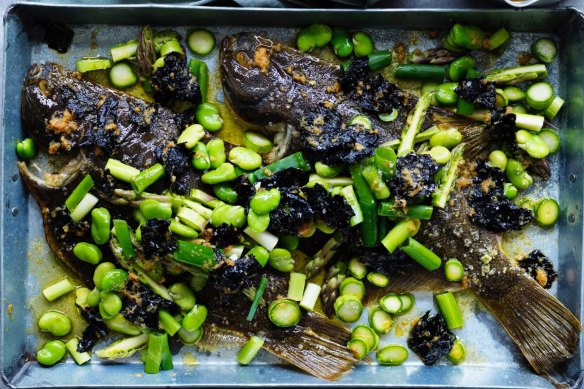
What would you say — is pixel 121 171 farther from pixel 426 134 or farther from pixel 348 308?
pixel 426 134

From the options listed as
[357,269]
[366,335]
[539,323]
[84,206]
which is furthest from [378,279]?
[84,206]

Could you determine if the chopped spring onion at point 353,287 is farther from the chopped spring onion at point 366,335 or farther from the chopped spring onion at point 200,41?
the chopped spring onion at point 200,41

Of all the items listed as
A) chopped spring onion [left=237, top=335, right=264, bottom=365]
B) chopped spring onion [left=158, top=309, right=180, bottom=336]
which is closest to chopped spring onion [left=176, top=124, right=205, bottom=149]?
chopped spring onion [left=158, top=309, right=180, bottom=336]

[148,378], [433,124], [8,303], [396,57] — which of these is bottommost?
[148,378]

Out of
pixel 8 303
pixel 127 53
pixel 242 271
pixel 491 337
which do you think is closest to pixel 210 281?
pixel 242 271

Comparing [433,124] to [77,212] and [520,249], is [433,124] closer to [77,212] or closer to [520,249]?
[520,249]

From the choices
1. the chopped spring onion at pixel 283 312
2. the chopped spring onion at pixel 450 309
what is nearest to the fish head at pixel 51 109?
the chopped spring onion at pixel 283 312
